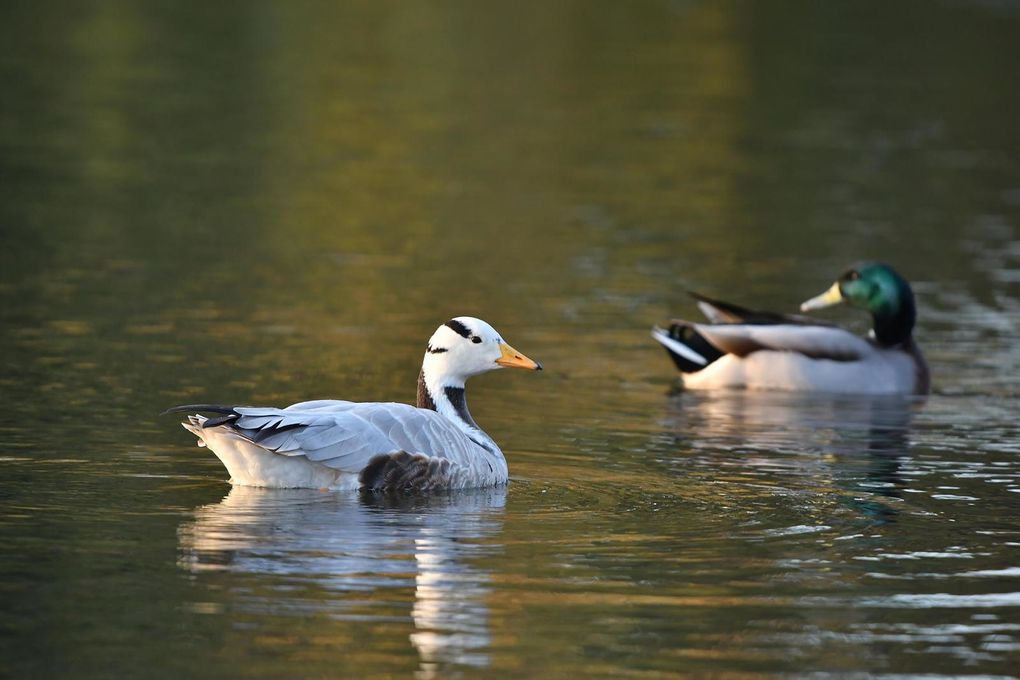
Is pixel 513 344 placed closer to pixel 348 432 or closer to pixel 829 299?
pixel 829 299

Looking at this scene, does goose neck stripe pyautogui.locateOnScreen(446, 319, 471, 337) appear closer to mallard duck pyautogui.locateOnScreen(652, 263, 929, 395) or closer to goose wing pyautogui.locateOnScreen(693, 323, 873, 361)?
mallard duck pyautogui.locateOnScreen(652, 263, 929, 395)

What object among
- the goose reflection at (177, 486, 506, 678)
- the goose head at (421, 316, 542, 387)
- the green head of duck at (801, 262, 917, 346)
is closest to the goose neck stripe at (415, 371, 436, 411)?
the goose head at (421, 316, 542, 387)

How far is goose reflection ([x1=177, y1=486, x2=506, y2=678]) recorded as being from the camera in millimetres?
9992

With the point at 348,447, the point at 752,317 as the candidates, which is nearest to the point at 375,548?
the point at 348,447

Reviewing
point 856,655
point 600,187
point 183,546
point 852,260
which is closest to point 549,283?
point 852,260

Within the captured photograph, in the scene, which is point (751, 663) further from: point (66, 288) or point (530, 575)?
point (66, 288)

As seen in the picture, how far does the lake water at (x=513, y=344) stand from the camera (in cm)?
1007

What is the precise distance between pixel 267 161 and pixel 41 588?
22991 mm

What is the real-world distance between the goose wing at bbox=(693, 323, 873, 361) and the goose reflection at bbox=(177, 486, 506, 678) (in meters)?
6.53

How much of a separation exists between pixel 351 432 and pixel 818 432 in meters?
5.31

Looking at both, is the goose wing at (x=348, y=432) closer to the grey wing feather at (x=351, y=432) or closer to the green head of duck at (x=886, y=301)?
the grey wing feather at (x=351, y=432)

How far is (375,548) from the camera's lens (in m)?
11.5

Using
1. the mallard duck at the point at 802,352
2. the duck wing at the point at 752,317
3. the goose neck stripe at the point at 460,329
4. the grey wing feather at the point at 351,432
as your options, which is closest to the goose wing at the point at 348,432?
the grey wing feather at the point at 351,432

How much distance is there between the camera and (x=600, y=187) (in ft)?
105
